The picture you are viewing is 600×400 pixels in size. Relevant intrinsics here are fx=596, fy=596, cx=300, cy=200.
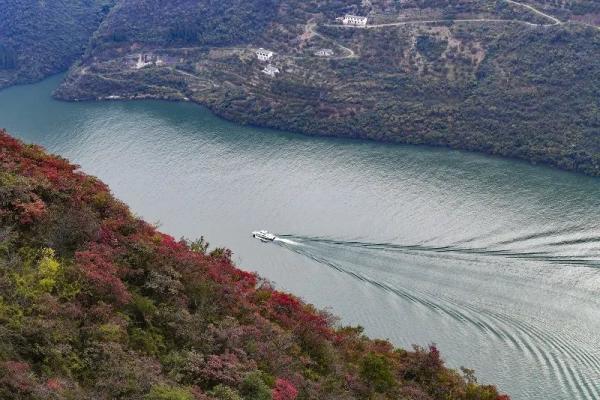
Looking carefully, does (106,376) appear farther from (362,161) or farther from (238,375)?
(362,161)

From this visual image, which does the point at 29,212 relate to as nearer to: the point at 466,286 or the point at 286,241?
the point at 286,241

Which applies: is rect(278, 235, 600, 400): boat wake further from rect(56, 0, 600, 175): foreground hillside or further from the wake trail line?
rect(56, 0, 600, 175): foreground hillside

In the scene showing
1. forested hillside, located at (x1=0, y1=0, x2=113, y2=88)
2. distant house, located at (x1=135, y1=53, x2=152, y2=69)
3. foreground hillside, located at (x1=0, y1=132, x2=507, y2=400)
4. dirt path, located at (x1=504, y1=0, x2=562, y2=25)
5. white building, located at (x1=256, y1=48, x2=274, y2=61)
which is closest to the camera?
foreground hillside, located at (x1=0, y1=132, x2=507, y2=400)

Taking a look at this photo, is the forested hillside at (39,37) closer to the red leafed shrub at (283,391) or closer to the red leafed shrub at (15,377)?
the red leafed shrub at (283,391)

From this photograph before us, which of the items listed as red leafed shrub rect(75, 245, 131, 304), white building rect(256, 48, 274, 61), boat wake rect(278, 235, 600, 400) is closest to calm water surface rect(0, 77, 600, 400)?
boat wake rect(278, 235, 600, 400)

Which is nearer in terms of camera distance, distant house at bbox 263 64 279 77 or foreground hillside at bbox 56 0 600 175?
foreground hillside at bbox 56 0 600 175

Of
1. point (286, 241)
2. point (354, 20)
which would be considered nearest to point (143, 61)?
point (354, 20)

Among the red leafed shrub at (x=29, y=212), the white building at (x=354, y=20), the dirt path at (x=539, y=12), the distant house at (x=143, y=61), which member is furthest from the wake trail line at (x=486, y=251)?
the distant house at (x=143, y=61)
